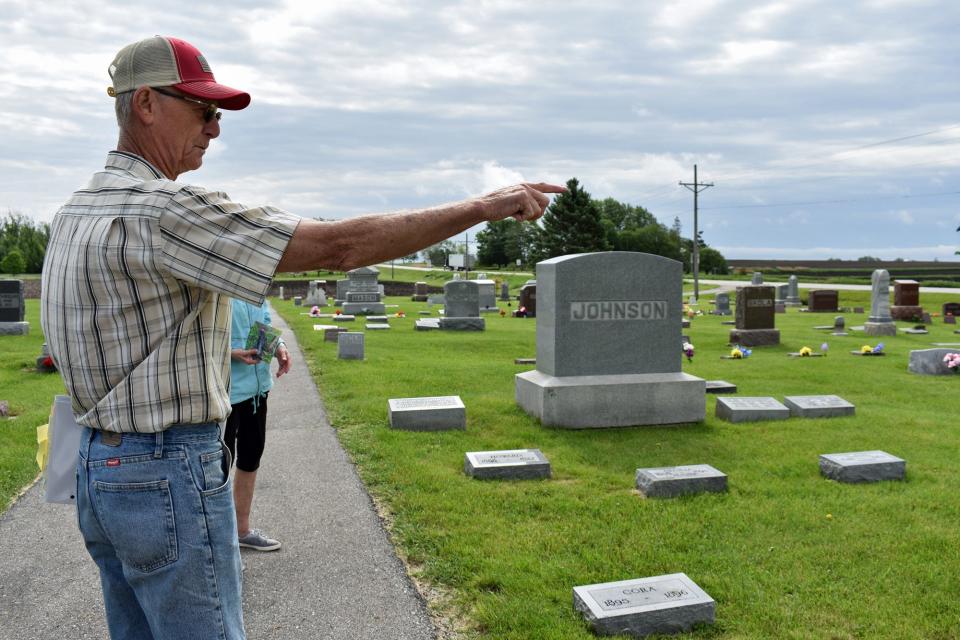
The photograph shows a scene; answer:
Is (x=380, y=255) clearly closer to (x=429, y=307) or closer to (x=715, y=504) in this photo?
(x=715, y=504)

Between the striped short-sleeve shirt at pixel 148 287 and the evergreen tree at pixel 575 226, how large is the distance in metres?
64.8

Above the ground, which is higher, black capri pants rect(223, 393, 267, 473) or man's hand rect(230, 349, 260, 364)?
man's hand rect(230, 349, 260, 364)

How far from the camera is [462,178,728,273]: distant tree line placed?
6675 centimetres

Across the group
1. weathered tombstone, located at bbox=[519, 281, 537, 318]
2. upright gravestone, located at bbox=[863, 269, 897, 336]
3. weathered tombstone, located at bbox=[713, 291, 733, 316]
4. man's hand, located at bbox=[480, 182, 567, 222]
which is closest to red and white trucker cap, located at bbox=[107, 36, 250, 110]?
man's hand, located at bbox=[480, 182, 567, 222]

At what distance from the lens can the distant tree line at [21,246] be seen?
60250mm

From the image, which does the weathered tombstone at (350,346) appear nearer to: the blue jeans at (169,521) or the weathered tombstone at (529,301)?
the blue jeans at (169,521)

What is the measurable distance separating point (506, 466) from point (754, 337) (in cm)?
1377

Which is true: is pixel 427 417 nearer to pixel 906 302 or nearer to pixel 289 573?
pixel 289 573

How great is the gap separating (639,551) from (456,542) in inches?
43.5

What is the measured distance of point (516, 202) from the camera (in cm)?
222

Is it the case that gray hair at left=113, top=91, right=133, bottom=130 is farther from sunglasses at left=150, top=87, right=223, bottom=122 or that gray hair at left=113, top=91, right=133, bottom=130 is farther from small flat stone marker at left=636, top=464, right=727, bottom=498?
small flat stone marker at left=636, top=464, right=727, bottom=498

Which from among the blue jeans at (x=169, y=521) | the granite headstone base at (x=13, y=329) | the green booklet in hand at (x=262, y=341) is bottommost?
the granite headstone base at (x=13, y=329)

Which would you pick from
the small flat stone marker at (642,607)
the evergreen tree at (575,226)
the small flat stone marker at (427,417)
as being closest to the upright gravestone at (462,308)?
the small flat stone marker at (427,417)

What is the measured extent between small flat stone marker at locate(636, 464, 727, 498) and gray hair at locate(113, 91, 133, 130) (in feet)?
15.3
